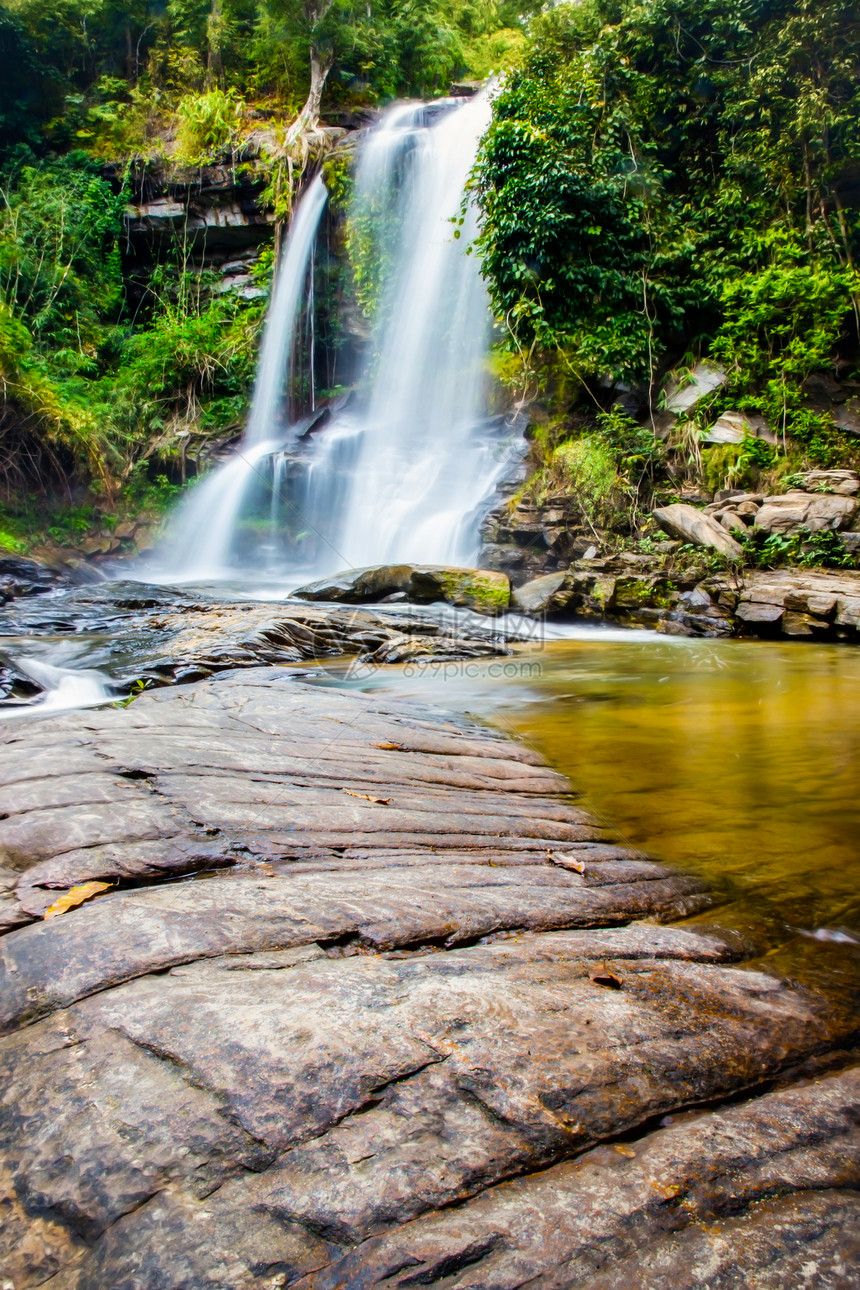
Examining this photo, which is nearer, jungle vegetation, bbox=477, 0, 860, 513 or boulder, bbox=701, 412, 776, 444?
boulder, bbox=701, 412, 776, 444

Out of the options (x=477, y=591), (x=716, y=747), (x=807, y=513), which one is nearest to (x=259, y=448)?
(x=477, y=591)

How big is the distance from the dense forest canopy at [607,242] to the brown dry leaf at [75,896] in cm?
1103

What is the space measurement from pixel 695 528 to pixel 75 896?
970 cm

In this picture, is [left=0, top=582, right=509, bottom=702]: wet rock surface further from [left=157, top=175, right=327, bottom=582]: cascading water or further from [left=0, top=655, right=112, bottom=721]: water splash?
[left=157, top=175, right=327, bottom=582]: cascading water

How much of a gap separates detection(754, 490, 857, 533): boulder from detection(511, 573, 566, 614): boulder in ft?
9.33

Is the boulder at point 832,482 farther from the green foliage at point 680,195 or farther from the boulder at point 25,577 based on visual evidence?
the boulder at point 25,577

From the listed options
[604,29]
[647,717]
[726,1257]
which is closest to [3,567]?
[647,717]

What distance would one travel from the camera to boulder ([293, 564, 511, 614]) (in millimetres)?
9602

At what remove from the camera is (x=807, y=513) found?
9367 millimetres

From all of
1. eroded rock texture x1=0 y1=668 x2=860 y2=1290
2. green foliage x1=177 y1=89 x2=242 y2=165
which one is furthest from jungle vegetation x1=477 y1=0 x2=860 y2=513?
eroded rock texture x1=0 y1=668 x2=860 y2=1290

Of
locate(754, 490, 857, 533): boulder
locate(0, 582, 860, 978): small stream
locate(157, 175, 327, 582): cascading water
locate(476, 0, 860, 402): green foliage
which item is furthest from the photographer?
locate(157, 175, 327, 582): cascading water

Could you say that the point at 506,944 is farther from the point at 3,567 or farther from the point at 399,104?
the point at 399,104

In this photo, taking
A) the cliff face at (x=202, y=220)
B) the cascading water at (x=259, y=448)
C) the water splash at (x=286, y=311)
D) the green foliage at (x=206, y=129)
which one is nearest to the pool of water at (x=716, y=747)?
the cascading water at (x=259, y=448)

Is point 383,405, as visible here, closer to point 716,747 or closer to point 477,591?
point 477,591
